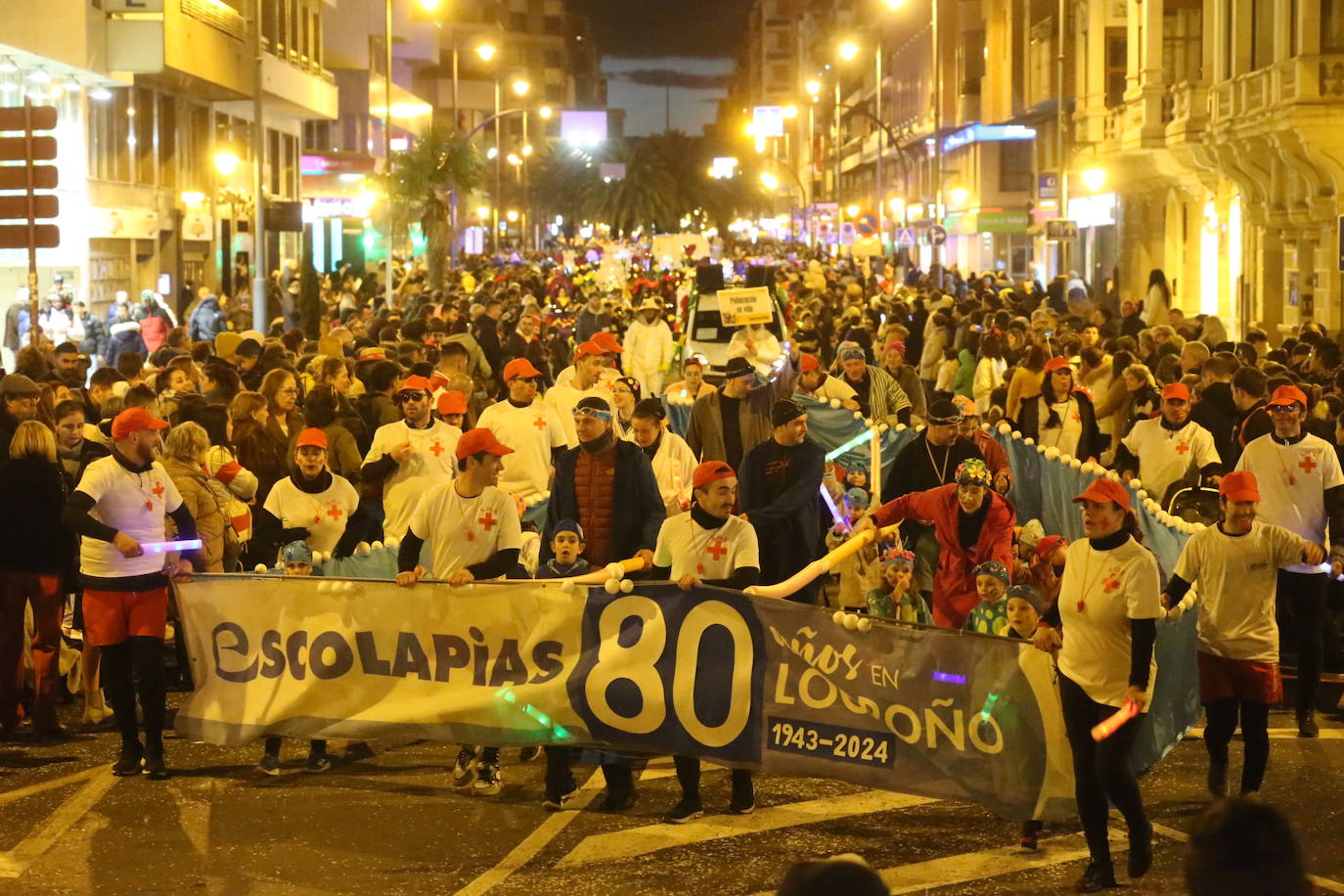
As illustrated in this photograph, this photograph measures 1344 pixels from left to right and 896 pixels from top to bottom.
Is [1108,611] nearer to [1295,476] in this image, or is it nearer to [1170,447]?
[1295,476]

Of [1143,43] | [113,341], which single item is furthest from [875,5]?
[113,341]

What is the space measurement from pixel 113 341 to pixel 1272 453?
48.2ft

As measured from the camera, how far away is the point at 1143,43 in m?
40.9

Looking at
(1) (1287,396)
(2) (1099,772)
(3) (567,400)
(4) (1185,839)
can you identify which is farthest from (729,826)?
(3) (567,400)

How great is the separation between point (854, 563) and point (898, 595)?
8.51ft

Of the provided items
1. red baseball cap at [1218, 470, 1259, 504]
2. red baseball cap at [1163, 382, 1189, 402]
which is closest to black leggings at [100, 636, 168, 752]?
red baseball cap at [1218, 470, 1259, 504]

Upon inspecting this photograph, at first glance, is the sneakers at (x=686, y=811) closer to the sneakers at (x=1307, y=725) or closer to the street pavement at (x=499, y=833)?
the street pavement at (x=499, y=833)

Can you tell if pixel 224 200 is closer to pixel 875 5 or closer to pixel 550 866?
pixel 550 866

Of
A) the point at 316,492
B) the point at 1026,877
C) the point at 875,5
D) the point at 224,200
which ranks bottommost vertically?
the point at 1026,877

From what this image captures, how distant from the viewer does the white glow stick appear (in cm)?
992

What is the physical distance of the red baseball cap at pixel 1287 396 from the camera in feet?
36.5

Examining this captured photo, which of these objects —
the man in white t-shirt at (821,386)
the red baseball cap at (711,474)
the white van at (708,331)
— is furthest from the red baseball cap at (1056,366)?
the white van at (708,331)

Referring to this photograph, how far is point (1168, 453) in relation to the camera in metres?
13.3

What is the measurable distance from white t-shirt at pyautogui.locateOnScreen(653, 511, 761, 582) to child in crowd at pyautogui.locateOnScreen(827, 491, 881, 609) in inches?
144
